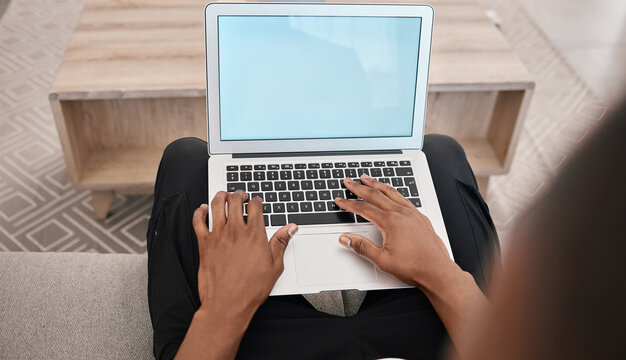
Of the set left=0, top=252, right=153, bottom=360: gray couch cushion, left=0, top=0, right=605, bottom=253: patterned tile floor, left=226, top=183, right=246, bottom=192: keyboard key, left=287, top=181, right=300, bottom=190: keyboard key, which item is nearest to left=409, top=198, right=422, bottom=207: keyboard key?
left=287, top=181, right=300, bottom=190: keyboard key

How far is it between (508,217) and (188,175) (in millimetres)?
1230

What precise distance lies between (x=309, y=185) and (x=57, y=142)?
1403mm

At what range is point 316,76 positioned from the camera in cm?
106

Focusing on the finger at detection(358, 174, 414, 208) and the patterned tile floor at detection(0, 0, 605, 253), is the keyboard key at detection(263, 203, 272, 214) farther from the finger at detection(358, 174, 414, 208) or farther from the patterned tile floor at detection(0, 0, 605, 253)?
the patterned tile floor at detection(0, 0, 605, 253)

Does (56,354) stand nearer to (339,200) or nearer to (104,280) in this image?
(104,280)

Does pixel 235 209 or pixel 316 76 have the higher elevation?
pixel 316 76

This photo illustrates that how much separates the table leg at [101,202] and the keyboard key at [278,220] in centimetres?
97

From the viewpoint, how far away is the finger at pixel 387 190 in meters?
0.95

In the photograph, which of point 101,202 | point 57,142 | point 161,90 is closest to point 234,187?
point 161,90

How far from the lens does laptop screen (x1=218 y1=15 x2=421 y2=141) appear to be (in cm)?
101

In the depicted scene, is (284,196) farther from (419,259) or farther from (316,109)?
(419,259)

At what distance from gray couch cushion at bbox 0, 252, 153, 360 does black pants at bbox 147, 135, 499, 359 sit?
10cm

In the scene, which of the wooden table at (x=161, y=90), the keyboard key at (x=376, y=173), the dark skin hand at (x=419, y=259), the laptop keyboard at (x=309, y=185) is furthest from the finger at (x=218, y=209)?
the wooden table at (x=161, y=90)

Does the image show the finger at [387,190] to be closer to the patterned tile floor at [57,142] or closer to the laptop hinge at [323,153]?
the laptop hinge at [323,153]
